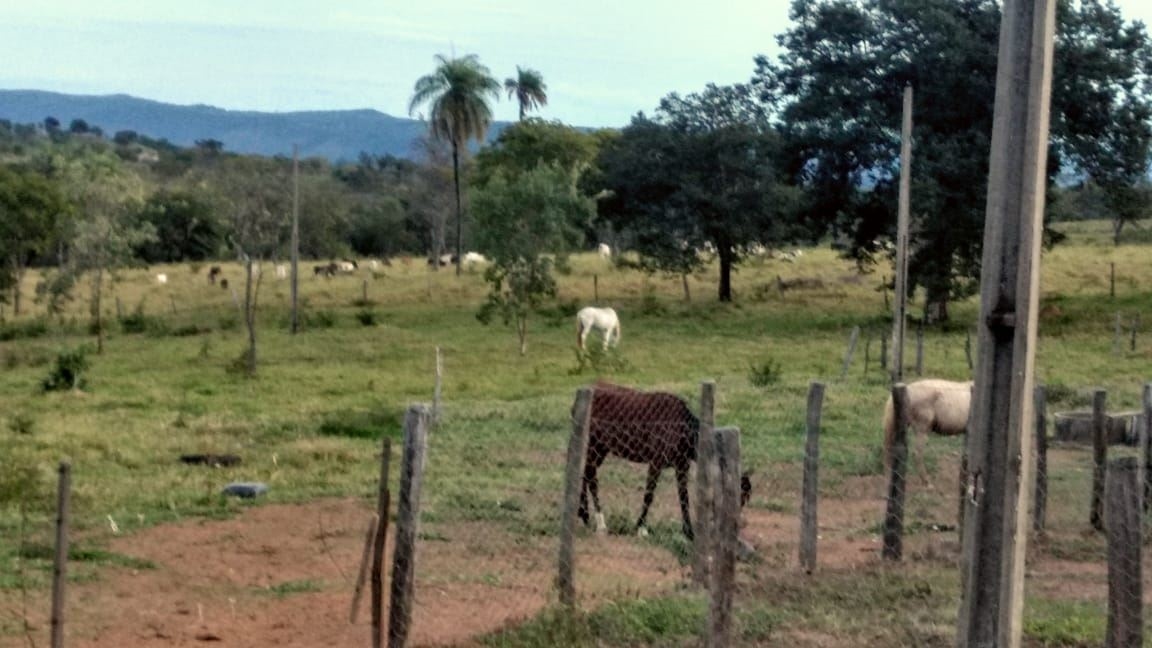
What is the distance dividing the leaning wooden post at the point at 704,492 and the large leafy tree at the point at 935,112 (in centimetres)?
2554

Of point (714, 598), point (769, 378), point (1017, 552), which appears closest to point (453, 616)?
point (714, 598)

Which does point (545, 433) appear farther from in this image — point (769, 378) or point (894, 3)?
point (894, 3)

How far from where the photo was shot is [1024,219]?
4.78 m

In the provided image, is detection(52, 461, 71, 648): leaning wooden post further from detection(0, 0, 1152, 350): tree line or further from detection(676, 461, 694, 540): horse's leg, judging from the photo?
detection(0, 0, 1152, 350): tree line

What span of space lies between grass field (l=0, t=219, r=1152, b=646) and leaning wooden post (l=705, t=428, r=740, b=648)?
114cm

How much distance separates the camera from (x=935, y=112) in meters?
36.3

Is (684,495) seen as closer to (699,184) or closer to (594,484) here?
(594,484)

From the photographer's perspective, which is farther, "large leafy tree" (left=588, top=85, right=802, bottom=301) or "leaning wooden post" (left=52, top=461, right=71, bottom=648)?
"large leafy tree" (left=588, top=85, right=802, bottom=301)

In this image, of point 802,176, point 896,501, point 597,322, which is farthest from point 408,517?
point 802,176

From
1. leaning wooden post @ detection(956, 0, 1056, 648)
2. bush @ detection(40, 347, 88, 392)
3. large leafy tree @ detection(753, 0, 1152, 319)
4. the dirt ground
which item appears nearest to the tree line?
large leafy tree @ detection(753, 0, 1152, 319)

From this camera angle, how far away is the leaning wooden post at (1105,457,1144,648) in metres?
6.38

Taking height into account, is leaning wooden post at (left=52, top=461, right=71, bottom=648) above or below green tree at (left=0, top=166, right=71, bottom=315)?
below

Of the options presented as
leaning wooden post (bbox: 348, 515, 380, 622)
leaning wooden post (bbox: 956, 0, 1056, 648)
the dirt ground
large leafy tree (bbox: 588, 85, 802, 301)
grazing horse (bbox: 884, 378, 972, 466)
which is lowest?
the dirt ground

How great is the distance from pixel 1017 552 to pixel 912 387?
10.9 meters
